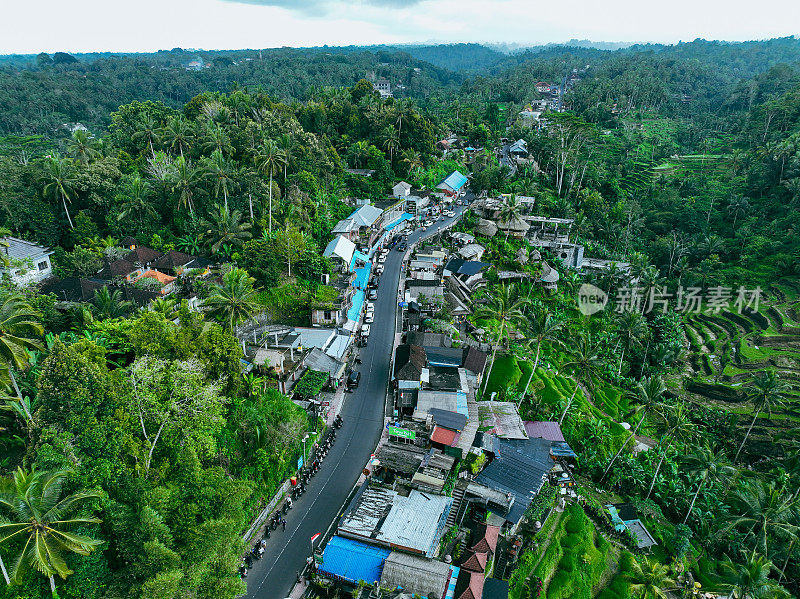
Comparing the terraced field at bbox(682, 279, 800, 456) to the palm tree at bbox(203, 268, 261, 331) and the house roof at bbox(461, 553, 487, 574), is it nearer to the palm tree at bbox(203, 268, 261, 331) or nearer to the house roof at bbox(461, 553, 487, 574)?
the house roof at bbox(461, 553, 487, 574)

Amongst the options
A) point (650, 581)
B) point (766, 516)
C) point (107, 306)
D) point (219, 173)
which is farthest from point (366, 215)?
point (766, 516)

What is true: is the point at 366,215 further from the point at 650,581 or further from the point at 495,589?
the point at 650,581

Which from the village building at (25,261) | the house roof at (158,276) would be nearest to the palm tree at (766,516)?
the house roof at (158,276)

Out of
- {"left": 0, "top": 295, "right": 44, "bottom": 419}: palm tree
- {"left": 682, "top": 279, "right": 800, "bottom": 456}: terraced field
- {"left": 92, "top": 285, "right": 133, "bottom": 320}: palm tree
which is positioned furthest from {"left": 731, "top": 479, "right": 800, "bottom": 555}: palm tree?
{"left": 92, "top": 285, "right": 133, "bottom": 320}: palm tree

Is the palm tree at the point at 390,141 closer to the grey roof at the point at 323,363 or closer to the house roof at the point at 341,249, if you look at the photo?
the house roof at the point at 341,249

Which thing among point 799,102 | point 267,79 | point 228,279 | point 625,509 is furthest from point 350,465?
point 267,79
